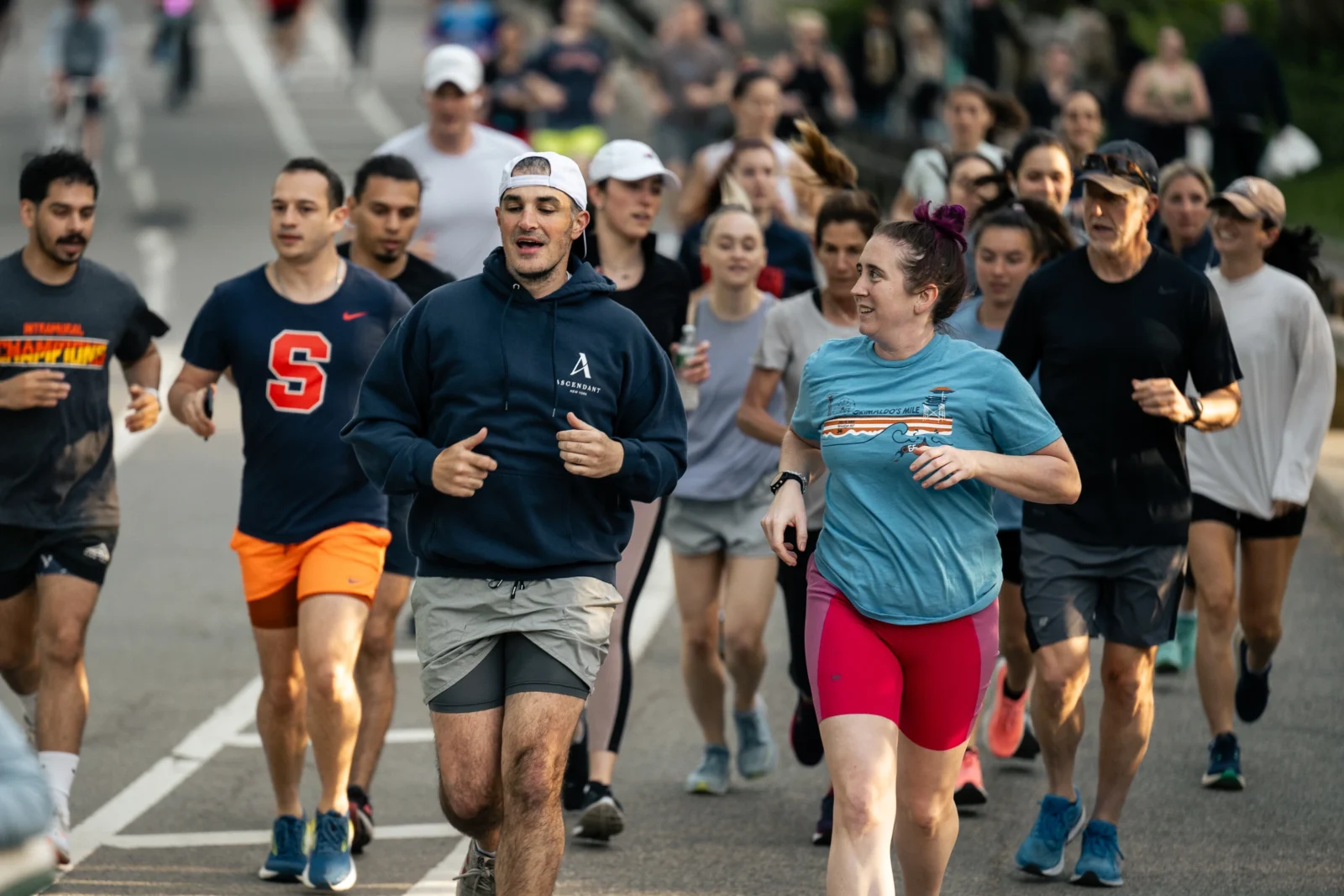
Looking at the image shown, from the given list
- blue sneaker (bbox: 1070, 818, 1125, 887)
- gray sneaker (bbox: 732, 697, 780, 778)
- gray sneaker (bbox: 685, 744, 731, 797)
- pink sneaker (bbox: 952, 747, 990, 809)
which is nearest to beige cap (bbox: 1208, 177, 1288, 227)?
pink sneaker (bbox: 952, 747, 990, 809)

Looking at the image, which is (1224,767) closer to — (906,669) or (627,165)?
(906,669)

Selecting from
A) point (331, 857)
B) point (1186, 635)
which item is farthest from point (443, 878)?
point (1186, 635)

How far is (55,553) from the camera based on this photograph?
8.26 metres

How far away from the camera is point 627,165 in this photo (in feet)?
29.7

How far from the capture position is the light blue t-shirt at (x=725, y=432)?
921cm

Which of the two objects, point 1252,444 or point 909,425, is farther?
point 1252,444

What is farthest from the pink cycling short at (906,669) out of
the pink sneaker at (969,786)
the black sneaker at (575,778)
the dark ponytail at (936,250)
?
the black sneaker at (575,778)

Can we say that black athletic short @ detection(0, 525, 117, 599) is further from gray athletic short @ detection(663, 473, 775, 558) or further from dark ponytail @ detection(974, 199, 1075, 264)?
dark ponytail @ detection(974, 199, 1075, 264)

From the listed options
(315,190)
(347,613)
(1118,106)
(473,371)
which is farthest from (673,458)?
(1118,106)

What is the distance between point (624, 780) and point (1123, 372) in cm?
285

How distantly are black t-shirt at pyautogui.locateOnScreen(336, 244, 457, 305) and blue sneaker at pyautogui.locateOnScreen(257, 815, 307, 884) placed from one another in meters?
2.26

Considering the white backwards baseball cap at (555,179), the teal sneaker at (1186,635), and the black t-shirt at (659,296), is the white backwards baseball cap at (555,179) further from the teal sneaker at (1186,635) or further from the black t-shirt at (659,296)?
the teal sneaker at (1186,635)

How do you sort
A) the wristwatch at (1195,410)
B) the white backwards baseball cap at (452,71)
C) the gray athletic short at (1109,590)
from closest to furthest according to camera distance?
the wristwatch at (1195,410), the gray athletic short at (1109,590), the white backwards baseball cap at (452,71)

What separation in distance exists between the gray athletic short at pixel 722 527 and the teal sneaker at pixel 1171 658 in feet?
9.13
